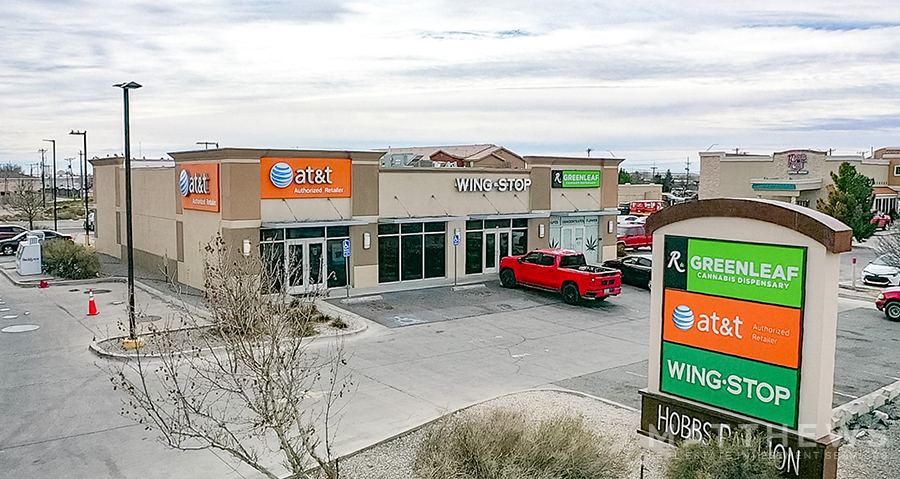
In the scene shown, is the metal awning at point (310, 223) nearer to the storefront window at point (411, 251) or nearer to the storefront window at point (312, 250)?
the storefront window at point (312, 250)

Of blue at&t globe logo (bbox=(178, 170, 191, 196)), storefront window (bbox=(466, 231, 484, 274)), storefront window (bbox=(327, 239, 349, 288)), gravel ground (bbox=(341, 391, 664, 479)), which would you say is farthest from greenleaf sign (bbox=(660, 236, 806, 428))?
blue at&t globe logo (bbox=(178, 170, 191, 196))

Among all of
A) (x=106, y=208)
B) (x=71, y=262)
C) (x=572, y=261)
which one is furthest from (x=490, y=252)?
(x=106, y=208)

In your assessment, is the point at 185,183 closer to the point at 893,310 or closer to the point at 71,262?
the point at 71,262

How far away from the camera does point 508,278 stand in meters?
27.0

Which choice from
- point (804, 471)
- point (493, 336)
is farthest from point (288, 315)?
point (493, 336)

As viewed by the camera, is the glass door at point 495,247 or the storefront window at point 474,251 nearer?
the storefront window at point 474,251

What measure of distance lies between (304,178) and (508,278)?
26.7 feet

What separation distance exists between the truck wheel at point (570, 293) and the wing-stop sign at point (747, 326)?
13.1 m

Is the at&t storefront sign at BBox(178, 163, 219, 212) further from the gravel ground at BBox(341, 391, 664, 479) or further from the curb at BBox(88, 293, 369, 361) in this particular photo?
the gravel ground at BBox(341, 391, 664, 479)

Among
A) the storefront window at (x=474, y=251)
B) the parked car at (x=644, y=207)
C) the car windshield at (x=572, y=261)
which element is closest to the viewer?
the car windshield at (x=572, y=261)

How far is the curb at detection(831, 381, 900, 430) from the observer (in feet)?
38.5

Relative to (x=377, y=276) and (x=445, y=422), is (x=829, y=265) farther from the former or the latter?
(x=377, y=276)

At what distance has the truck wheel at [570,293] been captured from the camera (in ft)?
78.5

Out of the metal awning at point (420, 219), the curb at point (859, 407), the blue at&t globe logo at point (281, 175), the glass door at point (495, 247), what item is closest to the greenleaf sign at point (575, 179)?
the glass door at point (495, 247)
